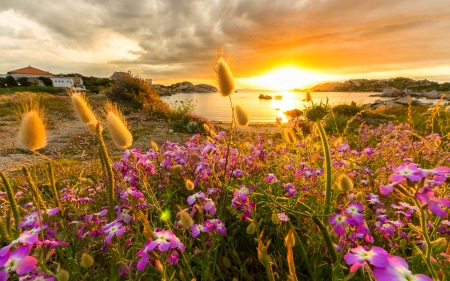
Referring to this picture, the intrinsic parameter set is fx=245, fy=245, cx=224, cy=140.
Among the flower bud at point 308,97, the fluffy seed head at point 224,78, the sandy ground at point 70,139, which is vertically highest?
the fluffy seed head at point 224,78

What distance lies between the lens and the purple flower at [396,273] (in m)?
0.66

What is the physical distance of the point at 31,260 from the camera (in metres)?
0.88

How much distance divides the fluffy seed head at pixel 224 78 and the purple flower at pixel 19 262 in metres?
1.66

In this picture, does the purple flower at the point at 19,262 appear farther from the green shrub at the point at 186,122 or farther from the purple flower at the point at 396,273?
the green shrub at the point at 186,122

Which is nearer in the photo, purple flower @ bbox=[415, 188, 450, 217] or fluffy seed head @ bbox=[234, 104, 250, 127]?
purple flower @ bbox=[415, 188, 450, 217]

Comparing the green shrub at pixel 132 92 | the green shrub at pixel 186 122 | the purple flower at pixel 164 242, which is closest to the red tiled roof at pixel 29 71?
the green shrub at pixel 132 92

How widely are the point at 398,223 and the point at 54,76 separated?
295ft

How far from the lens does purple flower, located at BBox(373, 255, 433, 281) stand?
0.66m

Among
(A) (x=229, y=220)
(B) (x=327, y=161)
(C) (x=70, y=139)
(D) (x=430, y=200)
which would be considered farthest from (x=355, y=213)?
(C) (x=70, y=139)

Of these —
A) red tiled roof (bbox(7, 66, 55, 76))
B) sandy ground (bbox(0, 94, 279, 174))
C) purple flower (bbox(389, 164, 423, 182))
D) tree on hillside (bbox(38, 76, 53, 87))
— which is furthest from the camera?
red tiled roof (bbox(7, 66, 55, 76))

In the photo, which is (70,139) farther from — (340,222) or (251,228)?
(340,222)

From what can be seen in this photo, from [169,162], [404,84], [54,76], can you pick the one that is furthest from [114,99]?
[54,76]

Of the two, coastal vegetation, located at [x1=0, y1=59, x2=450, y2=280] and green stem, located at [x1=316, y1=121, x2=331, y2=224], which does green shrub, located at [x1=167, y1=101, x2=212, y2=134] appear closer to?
coastal vegetation, located at [x1=0, y1=59, x2=450, y2=280]

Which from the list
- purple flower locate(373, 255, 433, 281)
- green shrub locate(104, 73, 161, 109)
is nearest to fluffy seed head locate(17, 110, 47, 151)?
purple flower locate(373, 255, 433, 281)
